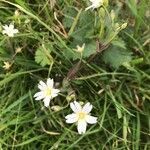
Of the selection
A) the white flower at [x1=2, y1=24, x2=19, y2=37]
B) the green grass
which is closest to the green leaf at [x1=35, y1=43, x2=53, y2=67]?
the green grass

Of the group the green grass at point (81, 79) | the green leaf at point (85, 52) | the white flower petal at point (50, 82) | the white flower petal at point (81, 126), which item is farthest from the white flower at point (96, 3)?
the white flower petal at point (81, 126)

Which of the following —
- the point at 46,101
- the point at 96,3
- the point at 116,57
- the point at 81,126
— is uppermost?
the point at 96,3

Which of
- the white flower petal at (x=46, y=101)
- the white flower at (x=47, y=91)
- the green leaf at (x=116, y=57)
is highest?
the green leaf at (x=116, y=57)

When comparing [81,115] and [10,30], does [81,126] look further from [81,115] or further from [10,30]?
[10,30]

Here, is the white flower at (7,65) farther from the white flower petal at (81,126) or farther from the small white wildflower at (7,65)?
the white flower petal at (81,126)

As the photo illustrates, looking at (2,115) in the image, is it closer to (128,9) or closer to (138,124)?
(138,124)

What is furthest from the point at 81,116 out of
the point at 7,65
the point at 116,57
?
the point at 7,65

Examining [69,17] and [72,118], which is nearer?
[72,118]
